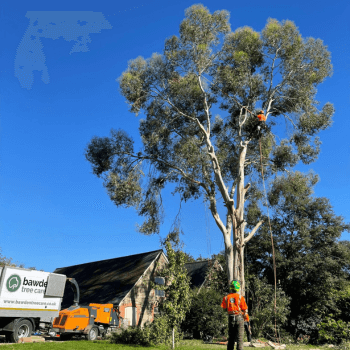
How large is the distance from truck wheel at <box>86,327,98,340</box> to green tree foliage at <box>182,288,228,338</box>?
20.5 ft

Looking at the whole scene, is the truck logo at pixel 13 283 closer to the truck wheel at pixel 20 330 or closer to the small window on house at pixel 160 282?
the truck wheel at pixel 20 330

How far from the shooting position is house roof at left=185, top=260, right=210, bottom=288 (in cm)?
2901

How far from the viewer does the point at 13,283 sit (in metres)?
15.9

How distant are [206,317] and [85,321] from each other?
7.78 m

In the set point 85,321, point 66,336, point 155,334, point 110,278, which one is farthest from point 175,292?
point 110,278

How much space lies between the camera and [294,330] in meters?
27.5

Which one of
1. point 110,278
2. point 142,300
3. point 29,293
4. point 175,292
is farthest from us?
point 110,278

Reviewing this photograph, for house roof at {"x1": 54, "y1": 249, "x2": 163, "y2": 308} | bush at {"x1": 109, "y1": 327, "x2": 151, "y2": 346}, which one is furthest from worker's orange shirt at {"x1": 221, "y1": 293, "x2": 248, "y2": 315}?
house roof at {"x1": 54, "y1": 249, "x2": 163, "y2": 308}

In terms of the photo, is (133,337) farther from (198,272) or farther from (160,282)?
(198,272)

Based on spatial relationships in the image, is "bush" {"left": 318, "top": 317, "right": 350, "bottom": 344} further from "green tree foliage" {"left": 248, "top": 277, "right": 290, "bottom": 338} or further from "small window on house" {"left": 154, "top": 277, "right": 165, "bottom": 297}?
"green tree foliage" {"left": 248, "top": 277, "right": 290, "bottom": 338}

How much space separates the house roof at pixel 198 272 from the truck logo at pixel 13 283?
15618mm

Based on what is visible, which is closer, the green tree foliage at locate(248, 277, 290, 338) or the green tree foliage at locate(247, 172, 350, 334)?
the green tree foliage at locate(248, 277, 290, 338)

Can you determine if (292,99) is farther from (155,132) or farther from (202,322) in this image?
(202,322)

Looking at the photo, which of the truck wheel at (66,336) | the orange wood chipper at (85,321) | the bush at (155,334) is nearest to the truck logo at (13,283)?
the orange wood chipper at (85,321)
